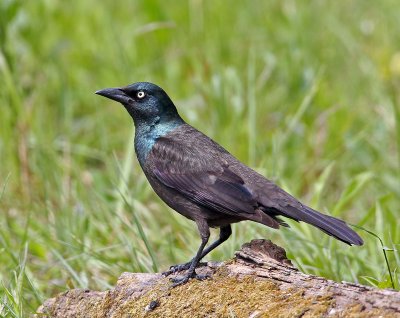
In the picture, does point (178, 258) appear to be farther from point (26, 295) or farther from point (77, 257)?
point (26, 295)

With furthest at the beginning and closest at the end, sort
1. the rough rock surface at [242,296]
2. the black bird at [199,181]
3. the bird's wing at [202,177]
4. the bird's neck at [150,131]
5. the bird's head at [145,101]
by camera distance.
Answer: the bird's head at [145,101], the bird's neck at [150,131], the bird's wing at [202,177], the black bird at [199,181], the rough rock surface at [242,296]

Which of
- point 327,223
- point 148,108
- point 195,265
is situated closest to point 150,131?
point 148,108

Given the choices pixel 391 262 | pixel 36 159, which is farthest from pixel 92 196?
pixel 391 262

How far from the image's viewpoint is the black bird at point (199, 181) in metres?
4.01

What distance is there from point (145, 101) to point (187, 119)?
181 centimetres

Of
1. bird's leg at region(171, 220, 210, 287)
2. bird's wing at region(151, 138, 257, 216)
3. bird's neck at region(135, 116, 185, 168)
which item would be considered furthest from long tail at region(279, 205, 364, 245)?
bird's neck at region(135, 116, 185, 168)

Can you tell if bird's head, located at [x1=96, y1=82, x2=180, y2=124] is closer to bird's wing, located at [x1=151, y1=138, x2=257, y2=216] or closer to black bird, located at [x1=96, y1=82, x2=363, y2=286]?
black bird, located at [x1=96, y1=82, x2=363, y2=286]

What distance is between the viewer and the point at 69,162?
6.44 meters

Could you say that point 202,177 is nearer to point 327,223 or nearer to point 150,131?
point 150,131

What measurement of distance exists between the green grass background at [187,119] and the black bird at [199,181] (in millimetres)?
Result: 244

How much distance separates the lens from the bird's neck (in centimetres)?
473

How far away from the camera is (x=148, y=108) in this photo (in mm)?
4844

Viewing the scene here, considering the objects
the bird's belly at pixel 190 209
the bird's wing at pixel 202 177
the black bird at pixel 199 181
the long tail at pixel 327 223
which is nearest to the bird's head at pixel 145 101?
the black bird at pixel 199 181

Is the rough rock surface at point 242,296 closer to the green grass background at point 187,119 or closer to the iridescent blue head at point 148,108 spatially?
the green grass background at point 187,119
